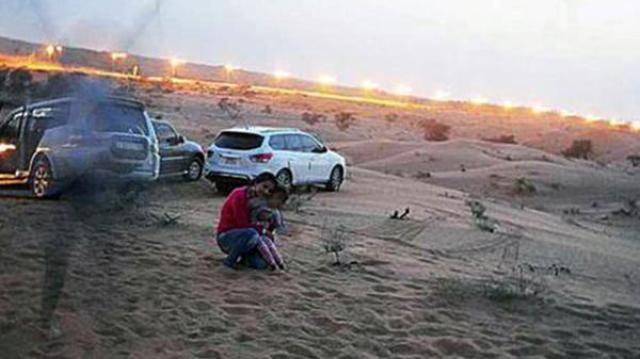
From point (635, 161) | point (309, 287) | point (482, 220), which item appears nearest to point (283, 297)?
point (309, 287)

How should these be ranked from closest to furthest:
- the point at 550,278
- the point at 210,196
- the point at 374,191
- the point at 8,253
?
1. the point at 8,253
2. the point at 550,278
3. the point at 210,196
4. the point at 374,191

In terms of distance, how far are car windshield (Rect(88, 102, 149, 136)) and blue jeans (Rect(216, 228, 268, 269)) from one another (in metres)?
3.23

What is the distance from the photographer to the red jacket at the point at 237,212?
35.4ft

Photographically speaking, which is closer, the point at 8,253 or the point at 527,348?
the point at 527,348

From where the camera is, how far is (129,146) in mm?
15305

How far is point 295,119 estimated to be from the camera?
198 feet

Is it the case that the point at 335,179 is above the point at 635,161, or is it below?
below

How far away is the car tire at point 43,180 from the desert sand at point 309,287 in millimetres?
312

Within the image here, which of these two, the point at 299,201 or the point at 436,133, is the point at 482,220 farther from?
the point at 436,133

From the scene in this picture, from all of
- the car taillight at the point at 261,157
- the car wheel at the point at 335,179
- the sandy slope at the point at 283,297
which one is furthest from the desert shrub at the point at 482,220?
the car taillight at the point at 261,157

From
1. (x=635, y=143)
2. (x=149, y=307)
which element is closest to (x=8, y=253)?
(x=149, y=307)

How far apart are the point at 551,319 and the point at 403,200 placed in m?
13.5

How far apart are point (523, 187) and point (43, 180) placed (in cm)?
2176

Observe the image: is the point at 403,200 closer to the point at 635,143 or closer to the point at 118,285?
the point at 118,285
